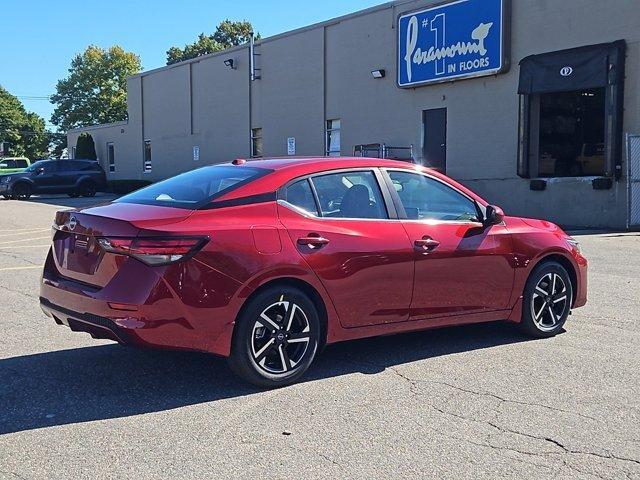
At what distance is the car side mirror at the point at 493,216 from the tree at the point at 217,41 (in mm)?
76352

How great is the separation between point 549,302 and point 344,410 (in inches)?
109

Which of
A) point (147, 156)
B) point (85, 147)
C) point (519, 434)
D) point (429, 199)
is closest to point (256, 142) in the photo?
point (147, 156)

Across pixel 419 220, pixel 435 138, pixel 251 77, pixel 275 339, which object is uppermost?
pixel 251 77

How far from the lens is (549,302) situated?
6441 mm

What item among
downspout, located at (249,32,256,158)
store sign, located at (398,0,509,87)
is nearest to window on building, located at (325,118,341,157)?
store sign, located at (398,0,509,87)

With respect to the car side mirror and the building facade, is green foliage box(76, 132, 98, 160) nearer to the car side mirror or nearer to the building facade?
the building facade

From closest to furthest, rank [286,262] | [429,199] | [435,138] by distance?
1. [286,262]
2. [429,199]
3. [435,138]

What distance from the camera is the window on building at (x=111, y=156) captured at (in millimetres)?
42125

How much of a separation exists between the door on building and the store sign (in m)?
1.07

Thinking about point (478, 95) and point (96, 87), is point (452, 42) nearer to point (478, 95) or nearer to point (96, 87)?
point (478, 95)

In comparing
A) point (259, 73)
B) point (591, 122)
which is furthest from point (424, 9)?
Answer: point (259, 73)

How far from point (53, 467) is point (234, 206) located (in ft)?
6.64

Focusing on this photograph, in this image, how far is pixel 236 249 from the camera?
4.69m

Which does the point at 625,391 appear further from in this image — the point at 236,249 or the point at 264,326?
the point at 236,249
